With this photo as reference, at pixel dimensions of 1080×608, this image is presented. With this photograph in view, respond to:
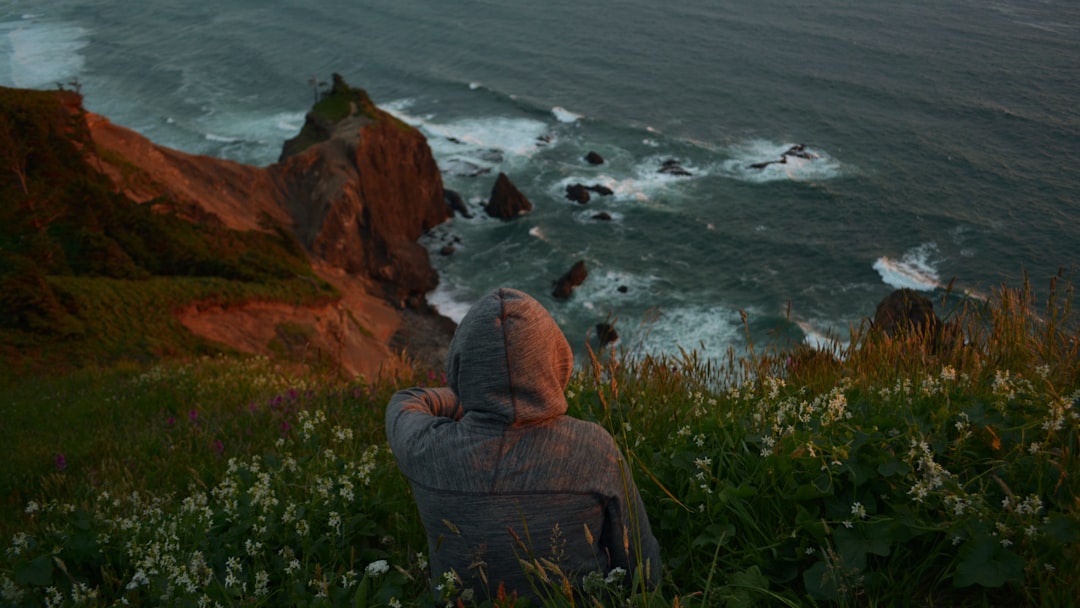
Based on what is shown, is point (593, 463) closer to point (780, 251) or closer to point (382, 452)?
point (382, 452)

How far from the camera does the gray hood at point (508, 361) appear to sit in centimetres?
312

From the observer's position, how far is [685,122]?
6247cm

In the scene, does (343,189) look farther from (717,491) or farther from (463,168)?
(717,491)

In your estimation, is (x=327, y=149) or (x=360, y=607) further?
(x=327, y=149)

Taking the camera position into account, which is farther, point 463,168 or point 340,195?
point 463,168

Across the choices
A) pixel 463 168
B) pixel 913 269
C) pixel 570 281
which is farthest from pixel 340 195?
pixel 913 269

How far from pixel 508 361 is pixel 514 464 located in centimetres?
44

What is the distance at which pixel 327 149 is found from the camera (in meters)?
48.1

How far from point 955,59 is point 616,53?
104 feet

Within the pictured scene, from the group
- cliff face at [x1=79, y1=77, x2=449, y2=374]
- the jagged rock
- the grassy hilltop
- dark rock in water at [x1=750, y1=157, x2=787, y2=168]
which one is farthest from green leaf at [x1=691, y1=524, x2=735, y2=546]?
dark rock in water at [x1=750, y1=157, x2=787, y2=168]

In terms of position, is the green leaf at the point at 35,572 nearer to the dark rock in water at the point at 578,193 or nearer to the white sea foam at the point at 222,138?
the dark rock in water at the point at 578,193

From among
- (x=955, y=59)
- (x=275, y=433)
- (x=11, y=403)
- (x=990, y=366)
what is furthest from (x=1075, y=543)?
(x=955, y=59)

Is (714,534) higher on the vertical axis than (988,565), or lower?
lower

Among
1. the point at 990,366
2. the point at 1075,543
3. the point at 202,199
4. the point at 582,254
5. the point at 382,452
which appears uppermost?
the point at 1075,543
